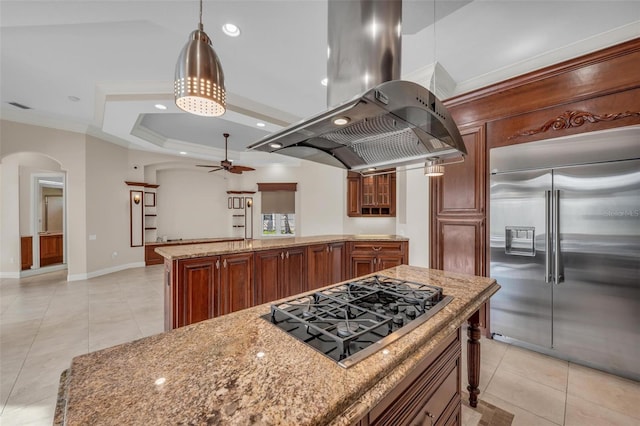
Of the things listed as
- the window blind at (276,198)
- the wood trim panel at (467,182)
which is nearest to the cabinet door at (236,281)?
the wood trim panel at (467,182)

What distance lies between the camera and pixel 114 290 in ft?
15.4

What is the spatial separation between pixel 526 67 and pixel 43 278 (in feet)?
28.9

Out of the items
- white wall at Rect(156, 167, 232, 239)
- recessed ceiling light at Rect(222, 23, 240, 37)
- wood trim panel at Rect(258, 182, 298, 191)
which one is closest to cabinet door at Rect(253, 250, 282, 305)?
recessed ceiling light at Rect(222, 23, 240, 37)

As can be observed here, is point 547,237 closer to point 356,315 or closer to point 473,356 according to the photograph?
point 473,356

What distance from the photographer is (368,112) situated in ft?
3.12

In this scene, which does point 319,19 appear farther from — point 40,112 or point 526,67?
point 40,112

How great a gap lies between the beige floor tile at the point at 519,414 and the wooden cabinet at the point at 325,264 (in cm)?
214

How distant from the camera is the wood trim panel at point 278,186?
7.50m

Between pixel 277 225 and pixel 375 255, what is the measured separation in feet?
15.2

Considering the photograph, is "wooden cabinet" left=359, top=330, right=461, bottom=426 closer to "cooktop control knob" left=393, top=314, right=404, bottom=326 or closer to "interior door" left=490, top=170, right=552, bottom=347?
"cooktop control knob" left=393, top=314, right=404, bottom=326

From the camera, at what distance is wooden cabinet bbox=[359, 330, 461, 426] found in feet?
2.86

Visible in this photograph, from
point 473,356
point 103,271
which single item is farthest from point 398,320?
point 103,271

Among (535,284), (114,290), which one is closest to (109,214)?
(114,290)

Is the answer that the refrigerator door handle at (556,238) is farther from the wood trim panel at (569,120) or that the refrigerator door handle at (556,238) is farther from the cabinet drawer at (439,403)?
the cabinet drawer at (439,403)
